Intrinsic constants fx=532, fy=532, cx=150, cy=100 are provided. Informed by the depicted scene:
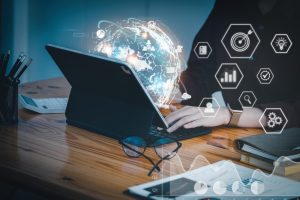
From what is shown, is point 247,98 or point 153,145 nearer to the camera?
point 153,145

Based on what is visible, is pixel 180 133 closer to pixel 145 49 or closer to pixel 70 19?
pixel 145 49

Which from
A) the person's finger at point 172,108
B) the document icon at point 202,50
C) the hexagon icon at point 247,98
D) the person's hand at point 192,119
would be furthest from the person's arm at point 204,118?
the document icon at point 202,50

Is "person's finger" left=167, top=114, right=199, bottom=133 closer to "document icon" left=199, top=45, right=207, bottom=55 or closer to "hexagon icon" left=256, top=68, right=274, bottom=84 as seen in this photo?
"hexagon icon" left=256, top=68, right=274, bottom=84

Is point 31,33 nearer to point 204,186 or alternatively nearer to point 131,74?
point 131,74

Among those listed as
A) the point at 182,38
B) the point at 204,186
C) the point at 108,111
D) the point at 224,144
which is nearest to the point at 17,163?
the point at 108,111

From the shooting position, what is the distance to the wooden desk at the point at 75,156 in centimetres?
124

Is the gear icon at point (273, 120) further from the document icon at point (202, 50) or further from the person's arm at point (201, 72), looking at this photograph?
the document icon at point (202, 50)

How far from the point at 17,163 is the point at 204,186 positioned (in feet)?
1.58

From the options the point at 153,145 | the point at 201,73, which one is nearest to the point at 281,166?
the point at 153,145

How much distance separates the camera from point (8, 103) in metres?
1.69

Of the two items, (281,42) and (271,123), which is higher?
(281,42)

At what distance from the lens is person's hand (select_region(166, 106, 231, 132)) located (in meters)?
1.67

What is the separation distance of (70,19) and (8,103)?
22.1 inches

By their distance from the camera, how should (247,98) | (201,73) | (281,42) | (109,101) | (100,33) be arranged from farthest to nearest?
(247,98) < (201,73) < (100,33) < (281,42) < (109,101)
